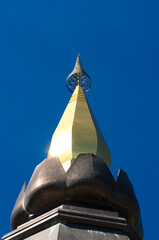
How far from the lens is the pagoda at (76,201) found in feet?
15.9

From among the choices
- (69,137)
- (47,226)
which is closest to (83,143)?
(69,137)

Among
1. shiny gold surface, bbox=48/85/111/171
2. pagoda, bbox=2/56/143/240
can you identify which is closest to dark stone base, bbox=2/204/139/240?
pagoda, bbox=2/56/143/240

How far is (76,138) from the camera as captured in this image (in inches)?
233

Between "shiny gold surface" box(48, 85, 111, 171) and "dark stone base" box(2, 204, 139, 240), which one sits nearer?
"dark stone base" box(2, 204, 139, 240)

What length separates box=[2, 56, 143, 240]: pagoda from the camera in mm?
4844

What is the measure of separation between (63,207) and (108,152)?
140 centimetres

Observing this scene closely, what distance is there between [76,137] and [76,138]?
0.7 inches

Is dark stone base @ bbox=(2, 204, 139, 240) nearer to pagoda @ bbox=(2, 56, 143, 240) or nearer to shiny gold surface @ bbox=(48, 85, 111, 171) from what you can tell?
pagoda @ bbox=(2, 56, 143, 240)

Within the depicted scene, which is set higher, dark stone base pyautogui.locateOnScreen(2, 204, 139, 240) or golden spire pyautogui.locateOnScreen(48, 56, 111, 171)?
golden spire pyautogui.locateOnScreen(48, 56, 111, 171)

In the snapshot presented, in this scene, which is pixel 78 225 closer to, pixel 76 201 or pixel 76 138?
pixel 76 201

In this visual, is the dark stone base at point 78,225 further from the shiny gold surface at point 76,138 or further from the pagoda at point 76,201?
the shiny gold surface at point 76,138

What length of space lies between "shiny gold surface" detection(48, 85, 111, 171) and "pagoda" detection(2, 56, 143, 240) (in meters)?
0.01

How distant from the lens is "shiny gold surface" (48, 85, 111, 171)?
5.78 meters

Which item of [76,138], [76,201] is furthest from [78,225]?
[76,138]
